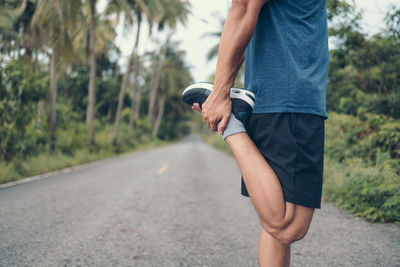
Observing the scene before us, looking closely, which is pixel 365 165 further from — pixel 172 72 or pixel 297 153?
pixel 172 72

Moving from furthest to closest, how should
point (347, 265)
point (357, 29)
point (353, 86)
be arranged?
point (353, 86) → point (357, 29) → point (347, 265)

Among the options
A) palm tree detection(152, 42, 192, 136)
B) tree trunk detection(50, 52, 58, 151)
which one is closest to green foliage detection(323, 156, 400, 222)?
tree trunk detection(50, 52, 58, 151)

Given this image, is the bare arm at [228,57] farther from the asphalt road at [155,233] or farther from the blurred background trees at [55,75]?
the blurred background trees at [55,75]

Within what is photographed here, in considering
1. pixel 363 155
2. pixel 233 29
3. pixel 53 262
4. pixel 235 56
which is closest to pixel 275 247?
pixel 235 56

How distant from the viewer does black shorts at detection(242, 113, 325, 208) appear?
1.11 m

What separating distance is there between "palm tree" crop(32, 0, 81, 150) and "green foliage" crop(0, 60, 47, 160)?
2814mm

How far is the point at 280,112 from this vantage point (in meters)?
1.14

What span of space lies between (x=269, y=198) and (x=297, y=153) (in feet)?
0.66

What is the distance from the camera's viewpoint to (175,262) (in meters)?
2.32

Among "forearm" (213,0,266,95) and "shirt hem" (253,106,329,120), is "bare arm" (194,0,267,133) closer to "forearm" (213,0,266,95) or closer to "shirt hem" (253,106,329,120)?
"forearm" (213,0,266,95)

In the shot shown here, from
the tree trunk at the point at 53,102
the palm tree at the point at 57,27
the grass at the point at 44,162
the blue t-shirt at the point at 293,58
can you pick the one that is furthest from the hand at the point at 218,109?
the tree trunk at the point at 53,102

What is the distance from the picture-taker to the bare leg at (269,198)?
1114 mm

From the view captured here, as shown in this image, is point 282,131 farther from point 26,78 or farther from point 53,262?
point 26,78

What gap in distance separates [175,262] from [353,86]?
4425mm
